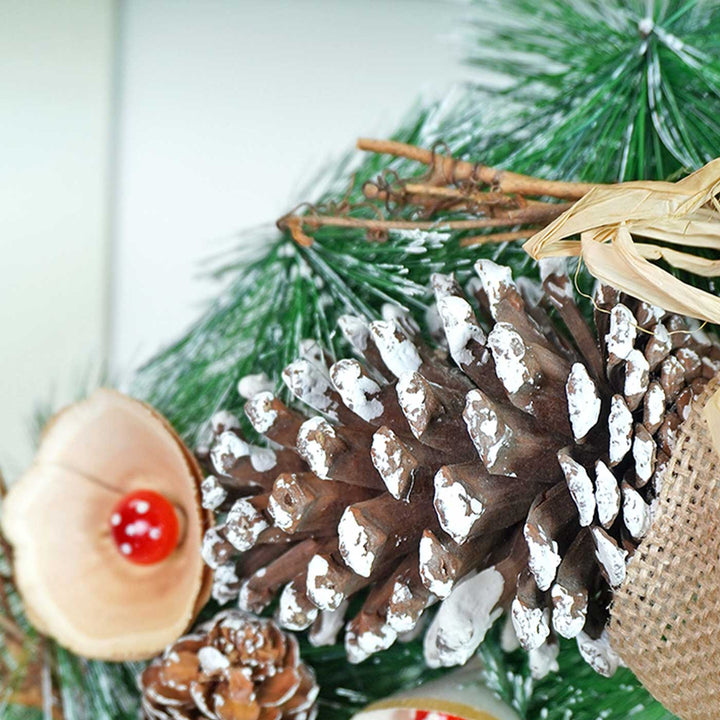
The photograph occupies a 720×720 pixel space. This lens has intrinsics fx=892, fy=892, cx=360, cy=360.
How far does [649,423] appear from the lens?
0.24m

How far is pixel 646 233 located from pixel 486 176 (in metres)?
0.07

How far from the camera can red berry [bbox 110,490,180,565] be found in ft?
1.12

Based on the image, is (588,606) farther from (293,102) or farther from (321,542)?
(293,102)

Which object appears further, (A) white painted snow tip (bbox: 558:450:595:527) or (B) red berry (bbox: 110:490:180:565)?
(B) red berry (bbox: 110:490:180:565)

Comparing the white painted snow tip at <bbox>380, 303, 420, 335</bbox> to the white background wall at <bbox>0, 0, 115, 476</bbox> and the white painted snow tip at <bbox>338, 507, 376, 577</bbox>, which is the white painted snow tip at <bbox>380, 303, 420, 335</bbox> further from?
the white background wall at <bbox>0, 0, 115, 476</bbox>

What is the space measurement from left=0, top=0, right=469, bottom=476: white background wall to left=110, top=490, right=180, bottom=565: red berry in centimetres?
33

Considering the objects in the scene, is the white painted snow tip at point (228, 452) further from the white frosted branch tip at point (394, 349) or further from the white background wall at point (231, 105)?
the white background wall at point (231, 105)

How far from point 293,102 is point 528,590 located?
1.72ft

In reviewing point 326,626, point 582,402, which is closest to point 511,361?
point 582,402

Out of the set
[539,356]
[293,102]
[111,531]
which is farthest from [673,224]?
[293,102]

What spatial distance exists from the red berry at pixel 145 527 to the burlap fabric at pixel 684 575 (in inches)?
6.9

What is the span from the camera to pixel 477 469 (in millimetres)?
254

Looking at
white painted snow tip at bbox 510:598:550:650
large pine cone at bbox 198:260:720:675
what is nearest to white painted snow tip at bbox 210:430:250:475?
large pine cone at bbox 198:260:720:675

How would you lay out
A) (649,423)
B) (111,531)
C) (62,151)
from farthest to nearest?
(62,151) < (111,531) < (649,423)
